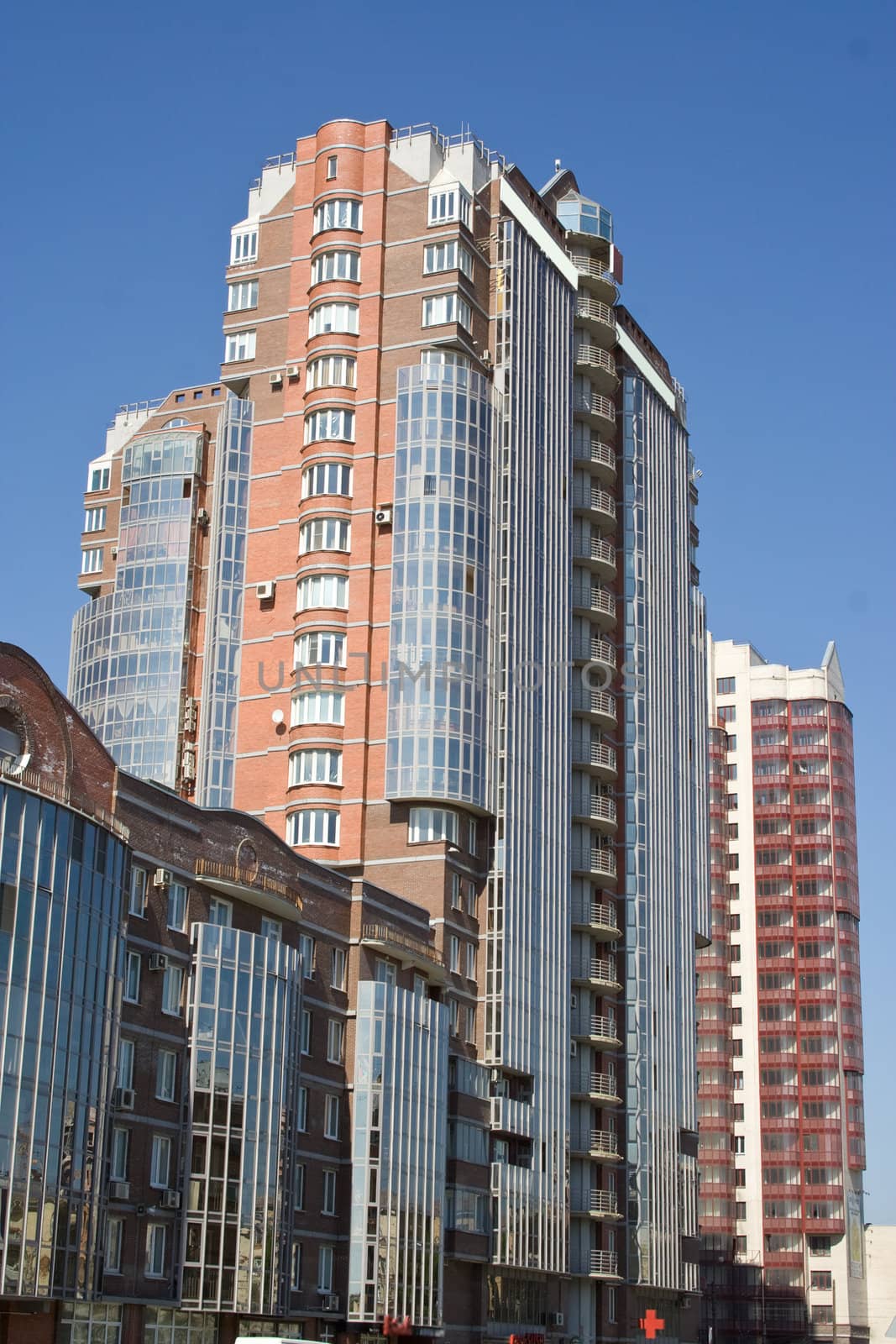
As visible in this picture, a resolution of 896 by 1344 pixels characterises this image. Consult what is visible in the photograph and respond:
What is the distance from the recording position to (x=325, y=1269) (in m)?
68.5

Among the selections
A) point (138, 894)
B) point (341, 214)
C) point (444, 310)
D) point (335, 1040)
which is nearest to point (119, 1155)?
point (138, 894)

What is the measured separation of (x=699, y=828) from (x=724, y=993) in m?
46.3

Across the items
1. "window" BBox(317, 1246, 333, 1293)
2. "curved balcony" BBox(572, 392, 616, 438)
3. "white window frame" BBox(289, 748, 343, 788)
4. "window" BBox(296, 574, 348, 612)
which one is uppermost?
"curved balcony" BBox(572, 392, 616, 438)

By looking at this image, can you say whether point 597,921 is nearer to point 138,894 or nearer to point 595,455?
point 595,455

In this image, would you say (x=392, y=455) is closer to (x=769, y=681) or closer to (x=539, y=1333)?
(x=539, y=1333)

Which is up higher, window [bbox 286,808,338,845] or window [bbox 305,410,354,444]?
window [bbox 305,410,354,444]

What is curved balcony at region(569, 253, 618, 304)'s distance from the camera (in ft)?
345

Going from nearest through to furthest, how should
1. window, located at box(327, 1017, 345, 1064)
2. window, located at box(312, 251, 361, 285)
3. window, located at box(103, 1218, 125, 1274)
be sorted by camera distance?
window, located at box(103, 1218, 125, 1274)
window, located at box(327, 1017, 345, 1064)
window, located at box(312, 251, 361, 285)

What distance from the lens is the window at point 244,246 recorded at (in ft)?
320

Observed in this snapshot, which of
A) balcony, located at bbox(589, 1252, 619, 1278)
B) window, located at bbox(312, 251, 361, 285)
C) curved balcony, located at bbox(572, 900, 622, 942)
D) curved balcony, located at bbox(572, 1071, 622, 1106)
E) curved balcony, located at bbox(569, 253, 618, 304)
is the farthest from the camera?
curved balcony, located at bbox(569, 253, 618, 304)

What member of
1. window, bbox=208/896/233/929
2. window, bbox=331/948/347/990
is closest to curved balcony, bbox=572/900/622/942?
window, bbox=331/948/347/990

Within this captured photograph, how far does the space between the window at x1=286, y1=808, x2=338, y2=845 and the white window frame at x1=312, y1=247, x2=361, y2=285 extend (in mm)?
26603

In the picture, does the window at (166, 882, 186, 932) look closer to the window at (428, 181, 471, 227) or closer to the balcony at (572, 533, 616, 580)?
the window at (428, 181, 471, 227)

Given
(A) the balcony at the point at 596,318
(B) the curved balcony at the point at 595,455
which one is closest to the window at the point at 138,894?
(B) the curved balcony at the point at 595,455
